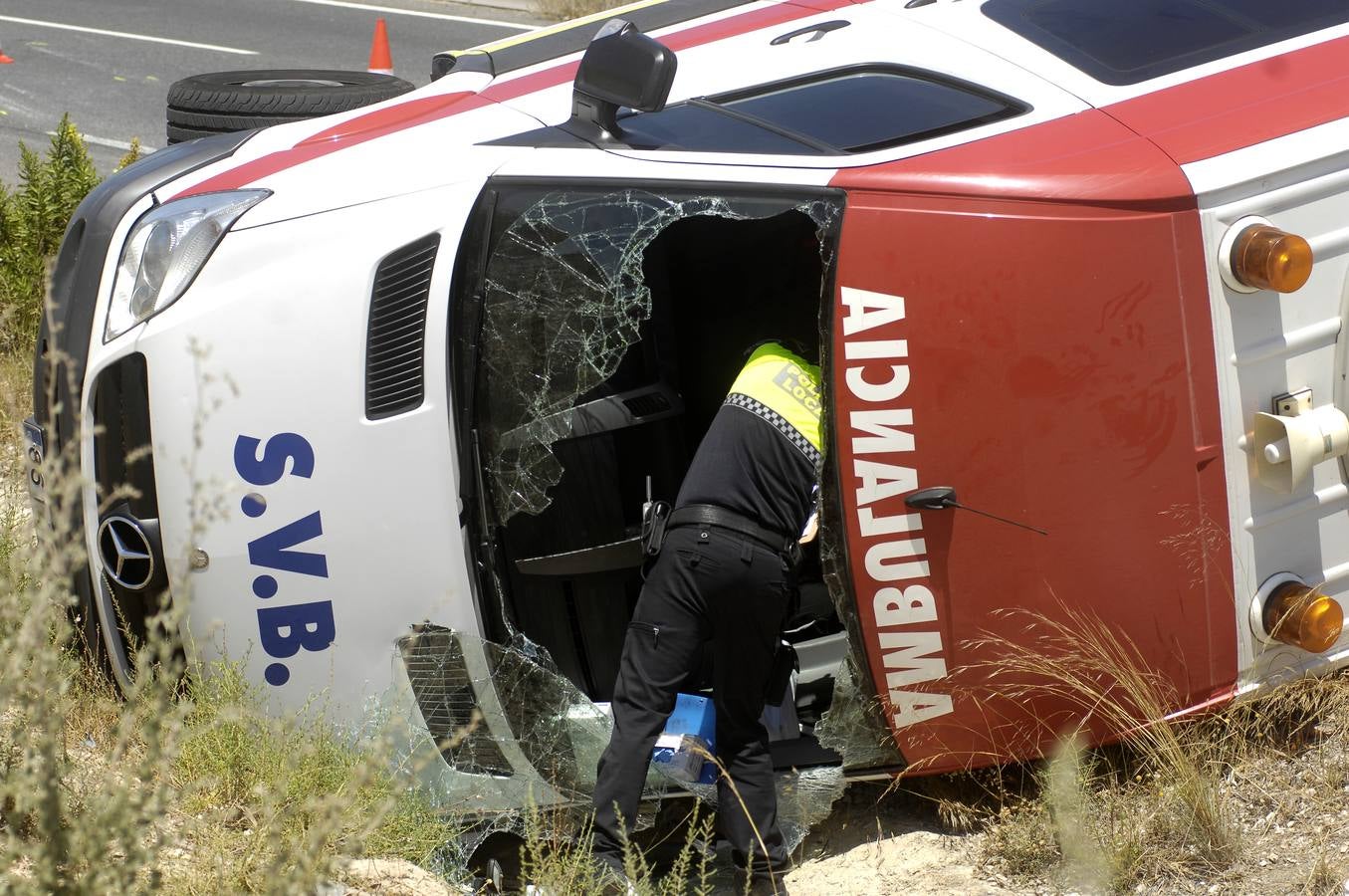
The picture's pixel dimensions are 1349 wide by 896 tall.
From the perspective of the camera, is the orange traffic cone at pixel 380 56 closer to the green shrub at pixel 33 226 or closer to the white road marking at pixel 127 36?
the white road marking at pixel 127 36

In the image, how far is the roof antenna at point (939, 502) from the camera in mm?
3252

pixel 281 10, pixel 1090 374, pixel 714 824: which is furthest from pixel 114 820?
pixel 281 10

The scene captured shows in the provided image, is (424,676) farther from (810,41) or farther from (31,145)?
(31,145)

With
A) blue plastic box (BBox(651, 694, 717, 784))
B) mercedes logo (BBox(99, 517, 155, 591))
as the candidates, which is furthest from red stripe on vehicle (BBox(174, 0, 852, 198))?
blue plastic box (BBox(651, 694, 717, 784))

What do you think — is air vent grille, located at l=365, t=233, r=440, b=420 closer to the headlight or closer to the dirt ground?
the headlight

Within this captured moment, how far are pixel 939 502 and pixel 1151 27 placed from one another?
1.56m

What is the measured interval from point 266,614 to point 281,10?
35.3 ft

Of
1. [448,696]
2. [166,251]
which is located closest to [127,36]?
[166,251]

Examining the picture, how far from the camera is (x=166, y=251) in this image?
3.69 m

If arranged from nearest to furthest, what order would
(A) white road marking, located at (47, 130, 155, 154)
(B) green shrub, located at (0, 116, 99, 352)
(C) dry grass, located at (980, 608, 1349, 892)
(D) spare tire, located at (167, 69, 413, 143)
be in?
(C) dry grass, located at (980, 608, 1349, 892) < (D) spare tire, located at (167, 69, 413, 143) < (B) green shrub, located at (0, 116, 99, 352) < (A) white road marking, located at (47, 130, 155, 154)

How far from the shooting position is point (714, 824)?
396 centimetres

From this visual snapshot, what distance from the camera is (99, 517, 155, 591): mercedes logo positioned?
3.57 metres

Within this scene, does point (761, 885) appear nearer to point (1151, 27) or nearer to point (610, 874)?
point (610, 874)

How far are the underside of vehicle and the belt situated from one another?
0.46 m
